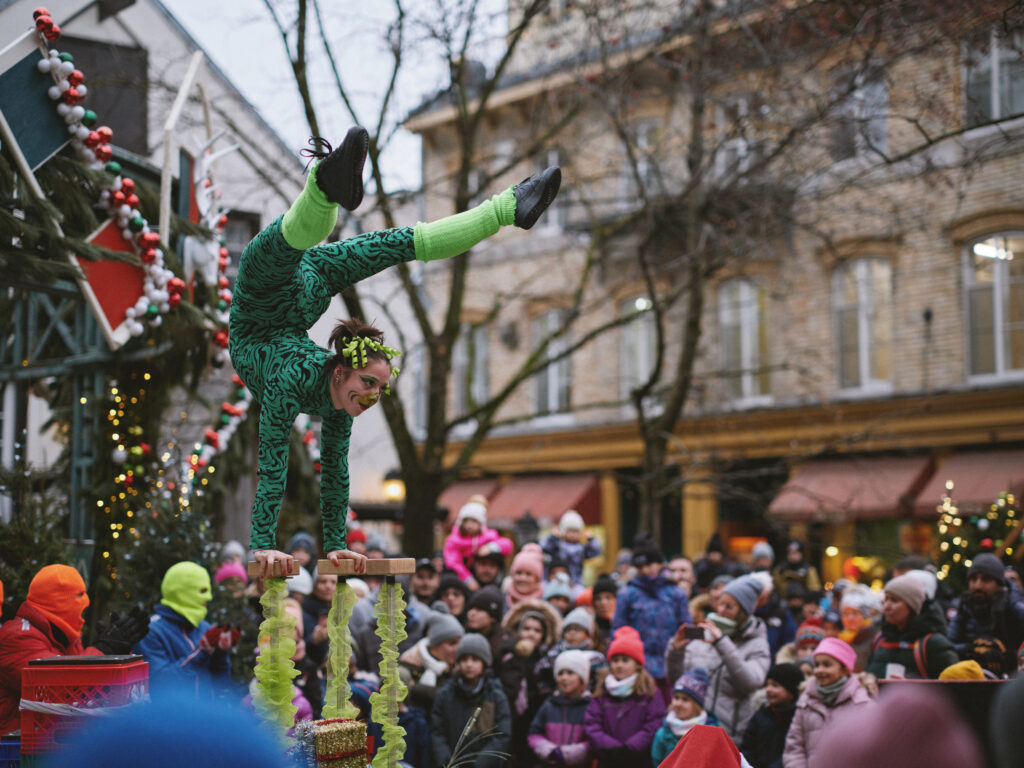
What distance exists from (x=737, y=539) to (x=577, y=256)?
20.5 ft

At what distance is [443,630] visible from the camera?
6867 millimetres

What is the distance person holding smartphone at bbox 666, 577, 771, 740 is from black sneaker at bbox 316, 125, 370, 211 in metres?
→ 3.95

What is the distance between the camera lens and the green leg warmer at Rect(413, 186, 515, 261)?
369cm

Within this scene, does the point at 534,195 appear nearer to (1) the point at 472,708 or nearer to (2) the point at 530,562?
(1) the point at 472,708

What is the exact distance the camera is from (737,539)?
18.8m

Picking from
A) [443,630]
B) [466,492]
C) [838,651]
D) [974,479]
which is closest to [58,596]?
[443,630]

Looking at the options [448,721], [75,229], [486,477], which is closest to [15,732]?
[448,721]

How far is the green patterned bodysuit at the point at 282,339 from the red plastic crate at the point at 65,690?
666 mm

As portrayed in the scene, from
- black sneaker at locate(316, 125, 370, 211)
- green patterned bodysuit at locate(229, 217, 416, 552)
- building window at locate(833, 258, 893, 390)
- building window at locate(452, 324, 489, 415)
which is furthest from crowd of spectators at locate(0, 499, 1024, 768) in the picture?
building window at locate(452, 324, 489, 415)

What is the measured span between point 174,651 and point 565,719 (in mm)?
2269

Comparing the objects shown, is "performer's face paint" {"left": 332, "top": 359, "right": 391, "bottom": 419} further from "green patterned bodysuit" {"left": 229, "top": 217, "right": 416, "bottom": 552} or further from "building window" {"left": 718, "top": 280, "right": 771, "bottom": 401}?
"building window" {"left": 718, "top": 280, "right": 771, "bottom": 401}

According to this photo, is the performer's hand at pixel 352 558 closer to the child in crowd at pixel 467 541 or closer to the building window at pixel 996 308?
the child in crowd at pixel 467 541

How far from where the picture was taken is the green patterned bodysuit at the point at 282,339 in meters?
3.89

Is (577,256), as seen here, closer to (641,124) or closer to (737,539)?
(641,124)
